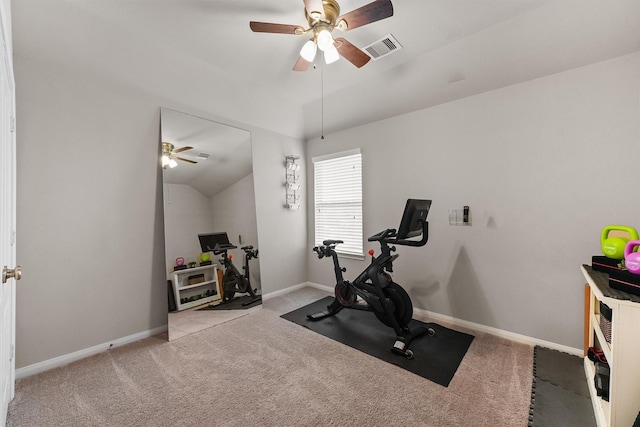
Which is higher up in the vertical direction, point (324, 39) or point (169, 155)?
point (324, 39)

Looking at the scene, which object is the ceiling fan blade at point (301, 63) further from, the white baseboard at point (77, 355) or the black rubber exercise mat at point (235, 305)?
the white baseboard at point (77, 355)

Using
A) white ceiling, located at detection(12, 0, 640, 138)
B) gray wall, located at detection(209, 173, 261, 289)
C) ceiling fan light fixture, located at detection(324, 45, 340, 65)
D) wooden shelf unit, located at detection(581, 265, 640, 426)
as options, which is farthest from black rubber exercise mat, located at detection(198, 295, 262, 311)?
wooden shelf unit, located at detection(581, 265, 640, 426)

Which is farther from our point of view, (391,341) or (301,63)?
(391,341)

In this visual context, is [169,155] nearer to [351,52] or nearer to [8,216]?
[8,216]

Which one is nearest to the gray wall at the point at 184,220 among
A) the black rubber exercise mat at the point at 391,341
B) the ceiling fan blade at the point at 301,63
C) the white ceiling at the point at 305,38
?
the white ceiling at the point at 305,38

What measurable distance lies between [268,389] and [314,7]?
2.84 metres

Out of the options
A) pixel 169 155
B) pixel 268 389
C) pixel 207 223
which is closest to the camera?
pixel 268 389

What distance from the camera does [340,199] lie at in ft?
13.8

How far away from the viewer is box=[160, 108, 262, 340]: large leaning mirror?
2922mm

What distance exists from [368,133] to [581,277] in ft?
9.19

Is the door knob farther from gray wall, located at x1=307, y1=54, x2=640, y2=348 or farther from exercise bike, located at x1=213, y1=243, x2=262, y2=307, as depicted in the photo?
gray wall, located at x1=307, y1=54, x2=640, y2=348

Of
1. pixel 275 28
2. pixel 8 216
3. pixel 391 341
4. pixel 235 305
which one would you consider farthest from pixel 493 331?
pixel 8 216

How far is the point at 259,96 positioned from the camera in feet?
12.0

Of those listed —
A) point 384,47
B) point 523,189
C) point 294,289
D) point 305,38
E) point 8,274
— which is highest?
point 305,38
